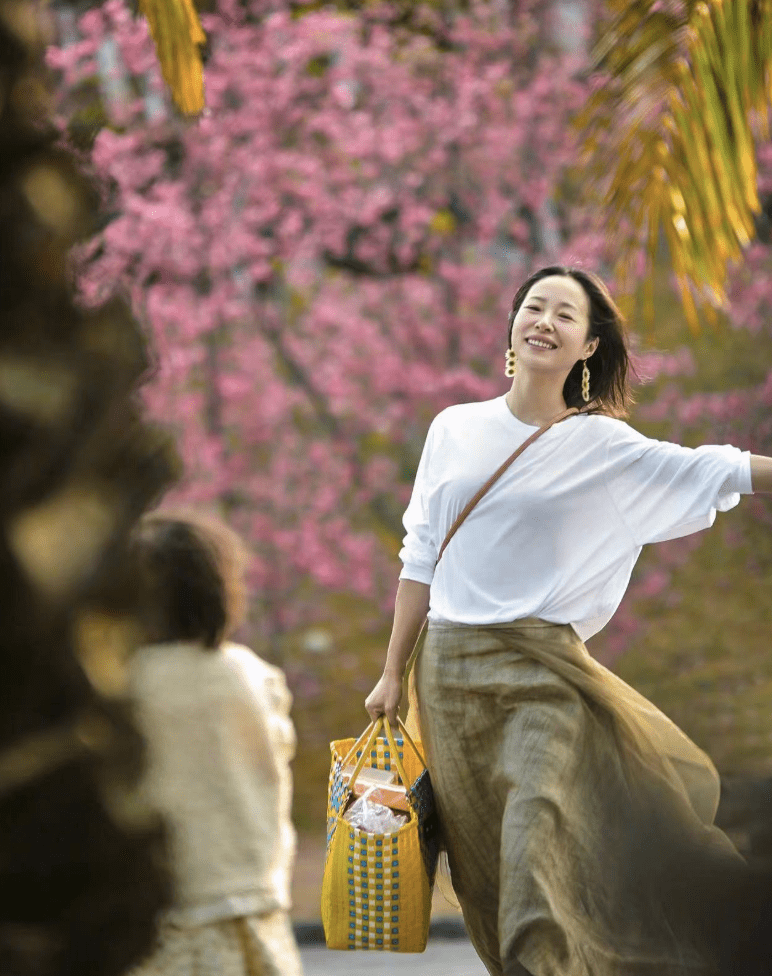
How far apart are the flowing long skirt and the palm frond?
3.13 feet

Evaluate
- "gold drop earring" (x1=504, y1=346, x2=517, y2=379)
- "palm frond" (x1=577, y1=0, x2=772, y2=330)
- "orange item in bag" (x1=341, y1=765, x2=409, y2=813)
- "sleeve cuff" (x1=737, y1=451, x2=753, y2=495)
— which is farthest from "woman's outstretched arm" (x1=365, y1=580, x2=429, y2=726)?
"palm frond" (x1=577, y1=0, x2=772, y2=330)

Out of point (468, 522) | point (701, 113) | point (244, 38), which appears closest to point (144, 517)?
point (468, 522)

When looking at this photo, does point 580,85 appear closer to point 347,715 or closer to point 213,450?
point 213,450

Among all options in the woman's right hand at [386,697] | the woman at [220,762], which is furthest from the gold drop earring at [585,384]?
the woman at [220,762]

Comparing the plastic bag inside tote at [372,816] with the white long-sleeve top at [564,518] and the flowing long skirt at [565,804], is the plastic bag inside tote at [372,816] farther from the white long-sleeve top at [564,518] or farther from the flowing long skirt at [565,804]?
the white long-sleeve top at [564,518]

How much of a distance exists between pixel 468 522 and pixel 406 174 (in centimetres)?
559

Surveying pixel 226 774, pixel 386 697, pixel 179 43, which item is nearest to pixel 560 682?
pixel 386 697

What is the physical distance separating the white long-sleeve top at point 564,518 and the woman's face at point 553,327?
0.14 metres

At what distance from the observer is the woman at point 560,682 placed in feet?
9.73

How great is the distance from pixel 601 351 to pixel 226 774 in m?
1.36

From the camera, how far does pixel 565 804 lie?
9.70 feet

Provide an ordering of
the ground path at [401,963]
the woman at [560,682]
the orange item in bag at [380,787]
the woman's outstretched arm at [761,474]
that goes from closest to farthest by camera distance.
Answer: the woman's outstretched arm at [761,474]
the woman at [560,682]
the orange item in bag at [380,787]
the ground path at [401,963]

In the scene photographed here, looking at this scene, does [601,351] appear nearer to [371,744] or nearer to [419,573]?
[419,573]

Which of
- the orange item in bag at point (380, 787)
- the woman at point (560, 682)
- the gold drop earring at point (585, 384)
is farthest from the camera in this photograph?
the gold drop earring at point (585, 384)
